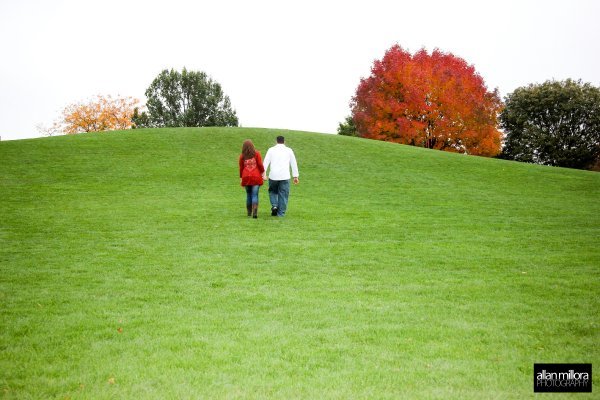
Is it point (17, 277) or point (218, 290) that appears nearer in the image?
point (218, 290)

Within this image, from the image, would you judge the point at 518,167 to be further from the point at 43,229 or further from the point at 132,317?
the point at 132,317

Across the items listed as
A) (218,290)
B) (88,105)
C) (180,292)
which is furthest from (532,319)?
(88,105)

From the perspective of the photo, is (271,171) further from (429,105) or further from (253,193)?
(429,105)

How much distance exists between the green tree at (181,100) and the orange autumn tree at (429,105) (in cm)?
3156

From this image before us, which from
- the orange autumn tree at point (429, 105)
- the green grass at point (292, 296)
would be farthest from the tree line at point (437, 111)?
the green grass at point (292, 296)

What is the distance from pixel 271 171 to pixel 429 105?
111 ft

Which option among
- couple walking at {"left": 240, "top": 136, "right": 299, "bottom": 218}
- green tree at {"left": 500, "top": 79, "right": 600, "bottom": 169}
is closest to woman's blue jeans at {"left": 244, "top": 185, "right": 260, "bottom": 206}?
couple walking at {"left": 240, "top": 136, "right": 299, "bottom": 218}

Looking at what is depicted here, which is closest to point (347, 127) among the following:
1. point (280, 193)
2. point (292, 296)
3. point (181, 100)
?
point (181, 100)

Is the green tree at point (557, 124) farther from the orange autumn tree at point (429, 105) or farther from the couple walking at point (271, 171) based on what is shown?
the couple walking at point (271, 171)

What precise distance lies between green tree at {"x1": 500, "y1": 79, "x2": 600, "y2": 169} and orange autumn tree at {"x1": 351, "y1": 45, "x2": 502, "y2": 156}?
12486mm

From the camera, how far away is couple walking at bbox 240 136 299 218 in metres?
14.4

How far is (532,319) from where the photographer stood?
602 cm

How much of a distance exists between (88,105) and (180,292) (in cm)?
7971

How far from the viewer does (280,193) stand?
1510 centimetres
